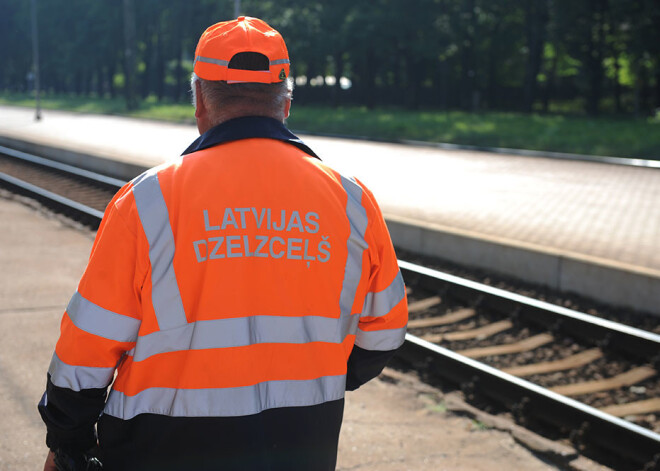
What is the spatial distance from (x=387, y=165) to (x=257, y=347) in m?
15.7

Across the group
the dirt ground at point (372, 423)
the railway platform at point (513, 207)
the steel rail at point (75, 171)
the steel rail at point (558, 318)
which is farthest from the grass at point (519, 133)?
the dirt ground at point (372, 423)

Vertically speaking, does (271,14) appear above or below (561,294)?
above

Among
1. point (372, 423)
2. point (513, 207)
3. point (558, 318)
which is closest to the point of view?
point (372, 423)

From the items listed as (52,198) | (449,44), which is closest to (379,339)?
(52,198)

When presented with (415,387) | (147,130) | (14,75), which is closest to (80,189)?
(415,387)

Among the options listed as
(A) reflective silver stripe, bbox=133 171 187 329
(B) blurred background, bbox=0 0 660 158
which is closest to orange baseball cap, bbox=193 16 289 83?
(A) reflective silver stripe, bbox=133 171 187 329

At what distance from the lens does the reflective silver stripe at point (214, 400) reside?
1897 millimetres

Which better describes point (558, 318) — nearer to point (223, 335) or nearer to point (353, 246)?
point (353, 246)

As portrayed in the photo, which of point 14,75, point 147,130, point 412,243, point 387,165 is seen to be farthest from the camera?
point 14,75

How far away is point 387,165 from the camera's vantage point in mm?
17500

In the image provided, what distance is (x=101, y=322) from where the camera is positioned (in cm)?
188

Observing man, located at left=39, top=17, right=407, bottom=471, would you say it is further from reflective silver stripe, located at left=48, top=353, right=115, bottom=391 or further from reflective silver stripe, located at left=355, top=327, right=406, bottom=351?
reflective silver stripe, located at left=355, top=327, right=406, bottom=351

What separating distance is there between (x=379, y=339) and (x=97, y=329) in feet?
2.49

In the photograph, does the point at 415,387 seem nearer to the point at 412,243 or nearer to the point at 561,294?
the point at 561,294
